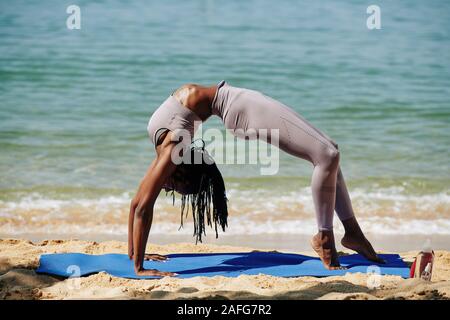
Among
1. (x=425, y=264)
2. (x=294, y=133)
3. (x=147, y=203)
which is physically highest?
(x=294, y=133)

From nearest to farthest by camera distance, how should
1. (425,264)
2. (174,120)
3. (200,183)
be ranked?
(425,264)
(174,120)
(200,183)

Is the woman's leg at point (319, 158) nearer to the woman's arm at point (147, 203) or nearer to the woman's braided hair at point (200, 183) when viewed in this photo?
the woman's braided hair at point (200, 183)

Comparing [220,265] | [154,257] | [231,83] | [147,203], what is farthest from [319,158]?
[231,83]

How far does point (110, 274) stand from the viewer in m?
4.89

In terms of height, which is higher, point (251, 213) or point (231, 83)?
point (231, 83)

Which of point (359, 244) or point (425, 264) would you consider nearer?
point (425, 264)

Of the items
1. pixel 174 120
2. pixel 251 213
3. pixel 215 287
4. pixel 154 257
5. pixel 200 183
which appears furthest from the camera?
pixel 251 213

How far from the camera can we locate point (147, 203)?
4.86m

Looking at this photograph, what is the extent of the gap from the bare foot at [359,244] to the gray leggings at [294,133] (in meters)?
0.35

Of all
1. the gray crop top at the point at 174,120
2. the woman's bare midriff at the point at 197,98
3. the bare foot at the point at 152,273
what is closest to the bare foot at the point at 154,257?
the bare foot at the point at 152,273

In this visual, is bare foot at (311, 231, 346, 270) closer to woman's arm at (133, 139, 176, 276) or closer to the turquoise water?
woman's arm at (133, 139, 176, 276)

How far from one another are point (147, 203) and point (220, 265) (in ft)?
2.40

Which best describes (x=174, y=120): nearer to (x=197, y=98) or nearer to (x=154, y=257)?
(x=197, y=98)

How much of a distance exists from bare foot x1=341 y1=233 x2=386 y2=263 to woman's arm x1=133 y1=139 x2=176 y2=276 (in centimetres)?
121
